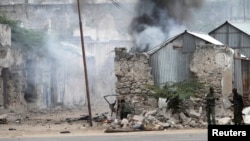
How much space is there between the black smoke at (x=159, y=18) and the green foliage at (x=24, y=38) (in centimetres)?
599

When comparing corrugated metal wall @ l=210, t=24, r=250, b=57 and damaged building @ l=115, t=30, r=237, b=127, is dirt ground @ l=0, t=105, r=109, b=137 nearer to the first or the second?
damaged building @ l=115, t=30, r=237, b=127

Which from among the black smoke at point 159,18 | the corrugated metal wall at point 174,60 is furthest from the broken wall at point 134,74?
the black smoke at point 159,18

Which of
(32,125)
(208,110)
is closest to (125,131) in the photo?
(208,110)

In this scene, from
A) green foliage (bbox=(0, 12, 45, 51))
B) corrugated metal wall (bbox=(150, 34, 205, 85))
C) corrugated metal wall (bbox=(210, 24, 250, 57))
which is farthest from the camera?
green foliage (bbox=(0, 12, 45, 51))

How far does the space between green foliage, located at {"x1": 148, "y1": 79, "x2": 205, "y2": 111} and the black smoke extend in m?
8.75

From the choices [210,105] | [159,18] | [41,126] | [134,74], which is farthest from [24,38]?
[210,105]

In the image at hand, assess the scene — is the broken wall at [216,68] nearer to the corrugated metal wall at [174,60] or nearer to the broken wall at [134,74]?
the corrugated metal wall at [174,60]

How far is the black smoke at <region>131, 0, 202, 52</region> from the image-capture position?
30.2 meters

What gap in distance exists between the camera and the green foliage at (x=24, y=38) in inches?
1265

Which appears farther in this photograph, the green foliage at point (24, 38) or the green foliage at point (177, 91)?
the green foliage at point (24, 38)

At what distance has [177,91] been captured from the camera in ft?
66.0

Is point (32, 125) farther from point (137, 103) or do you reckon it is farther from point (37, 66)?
point (37, 66)

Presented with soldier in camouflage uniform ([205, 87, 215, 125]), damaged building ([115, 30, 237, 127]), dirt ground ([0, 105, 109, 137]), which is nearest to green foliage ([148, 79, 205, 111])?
damaged building ([115, 30, 237, 127])

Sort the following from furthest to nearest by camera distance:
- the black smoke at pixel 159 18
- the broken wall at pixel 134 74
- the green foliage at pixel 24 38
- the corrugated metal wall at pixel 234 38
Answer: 1. the green foliage at pixel 24 38
2. the corrugated metal wall at pixel 234 38
3. the black smoke at pixel 159 18
4. the broken wall at pixel 134 74
